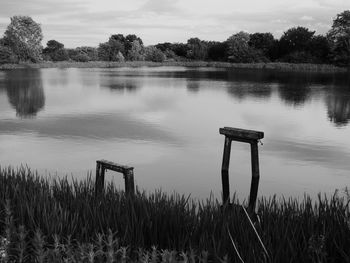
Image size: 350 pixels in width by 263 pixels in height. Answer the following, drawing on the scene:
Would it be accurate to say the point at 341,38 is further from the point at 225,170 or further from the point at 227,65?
the point at 225,170

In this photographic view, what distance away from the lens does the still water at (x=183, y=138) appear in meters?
11.2

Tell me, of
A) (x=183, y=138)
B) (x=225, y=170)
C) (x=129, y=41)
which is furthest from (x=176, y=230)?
(x=129, y=41)

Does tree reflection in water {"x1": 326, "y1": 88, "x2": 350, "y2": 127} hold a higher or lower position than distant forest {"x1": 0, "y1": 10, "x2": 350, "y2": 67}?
lower

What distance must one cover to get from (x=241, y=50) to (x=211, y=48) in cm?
1631

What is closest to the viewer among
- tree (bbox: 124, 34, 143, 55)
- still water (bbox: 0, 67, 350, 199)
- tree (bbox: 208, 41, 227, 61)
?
still water (bbox: 0, 67, 350, 199)

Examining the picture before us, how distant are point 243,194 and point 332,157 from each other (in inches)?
181

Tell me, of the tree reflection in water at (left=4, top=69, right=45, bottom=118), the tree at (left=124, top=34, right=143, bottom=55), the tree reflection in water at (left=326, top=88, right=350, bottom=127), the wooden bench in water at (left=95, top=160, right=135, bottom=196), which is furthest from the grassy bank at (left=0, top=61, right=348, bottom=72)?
the wooden bench in water at (left=95, top=160, right=135, bottom=196)

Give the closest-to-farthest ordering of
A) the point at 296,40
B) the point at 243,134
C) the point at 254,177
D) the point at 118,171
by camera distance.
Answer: the point at 118,171 → the point at 243,134 → the point at 254,177 → the point at 296,40

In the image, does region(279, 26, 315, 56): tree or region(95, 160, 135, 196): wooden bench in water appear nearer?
region(95, 160, 135, 196): wooden bench in water

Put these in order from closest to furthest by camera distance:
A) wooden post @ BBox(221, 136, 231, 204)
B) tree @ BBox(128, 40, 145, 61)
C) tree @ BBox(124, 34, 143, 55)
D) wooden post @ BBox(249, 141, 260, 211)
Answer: wooden post @ BBox(249, 141, 260, 211) < wooden post @ BBox(221, 136, 231, 204) < tree @ BBox(128, 40, 145, 61) < tree @ BBox(124, 34, 143, 55)

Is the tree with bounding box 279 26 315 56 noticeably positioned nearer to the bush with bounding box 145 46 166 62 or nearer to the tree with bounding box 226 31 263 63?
the tree with bounding box 226 31 263 63

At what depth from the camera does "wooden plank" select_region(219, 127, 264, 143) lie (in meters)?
9.10

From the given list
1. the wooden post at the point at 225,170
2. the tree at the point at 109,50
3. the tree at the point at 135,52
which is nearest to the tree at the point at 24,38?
the tree at the point at 109,50

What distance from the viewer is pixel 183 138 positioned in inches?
648
